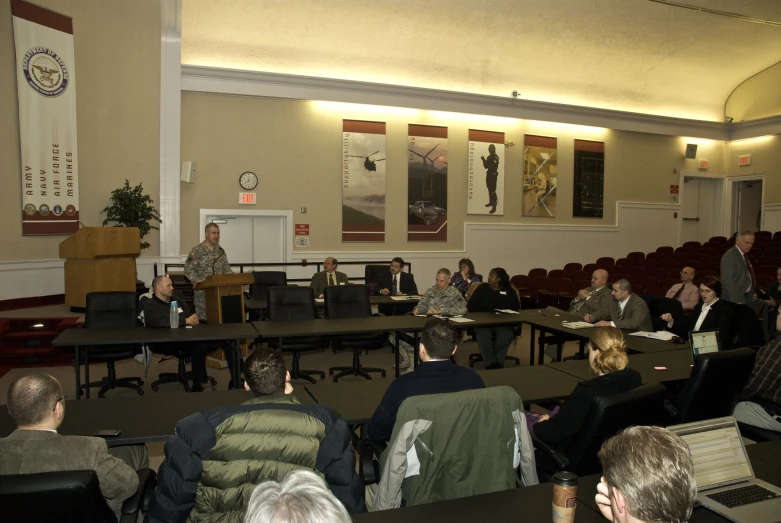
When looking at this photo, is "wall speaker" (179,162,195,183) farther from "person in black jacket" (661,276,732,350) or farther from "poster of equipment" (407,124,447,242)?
"person in black jacket" (661,276,732,350)

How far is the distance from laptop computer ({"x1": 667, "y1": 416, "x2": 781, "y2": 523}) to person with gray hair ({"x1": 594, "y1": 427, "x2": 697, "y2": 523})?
70 cm

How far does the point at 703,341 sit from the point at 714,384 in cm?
84

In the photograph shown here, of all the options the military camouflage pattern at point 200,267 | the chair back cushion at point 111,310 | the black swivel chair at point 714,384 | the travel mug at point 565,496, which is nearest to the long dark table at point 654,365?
the black swivel chair at point 714,384

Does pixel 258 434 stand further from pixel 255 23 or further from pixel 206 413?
pixel 255 23

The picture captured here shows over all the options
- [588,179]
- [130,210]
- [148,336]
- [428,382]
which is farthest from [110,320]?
[588,179]

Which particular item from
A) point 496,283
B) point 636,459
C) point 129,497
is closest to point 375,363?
point 496,283

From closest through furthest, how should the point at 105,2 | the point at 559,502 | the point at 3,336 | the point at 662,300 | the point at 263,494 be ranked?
the point at 263,494 < the point at 559,502 < the point at 662,300 < the point at 3,336 < the point at 105,2

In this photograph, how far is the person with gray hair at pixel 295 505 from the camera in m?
1.00

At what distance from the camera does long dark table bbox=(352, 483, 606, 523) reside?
1862mm

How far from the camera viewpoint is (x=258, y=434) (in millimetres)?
1877

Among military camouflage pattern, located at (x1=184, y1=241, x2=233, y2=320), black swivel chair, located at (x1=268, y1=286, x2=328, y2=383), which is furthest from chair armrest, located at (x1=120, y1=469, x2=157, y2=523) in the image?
military camouflage pattern, located at (x1=184, y1=241, x2=233, y2=320)

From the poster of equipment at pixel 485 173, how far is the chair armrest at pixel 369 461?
930 centimetres

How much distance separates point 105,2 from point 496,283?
7318 millimetres

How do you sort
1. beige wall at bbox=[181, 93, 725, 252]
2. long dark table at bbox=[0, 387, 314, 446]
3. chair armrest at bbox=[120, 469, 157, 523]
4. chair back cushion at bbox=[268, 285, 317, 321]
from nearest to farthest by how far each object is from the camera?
chair armrest at bbox=[120, 469, 157, 523]
long dark table at bbox=[0, 387, 314, 446]
chair back cushion at bbox=[268, 285, 317, 321]
beige wall at bbox=[181, 93, 725, 252]
